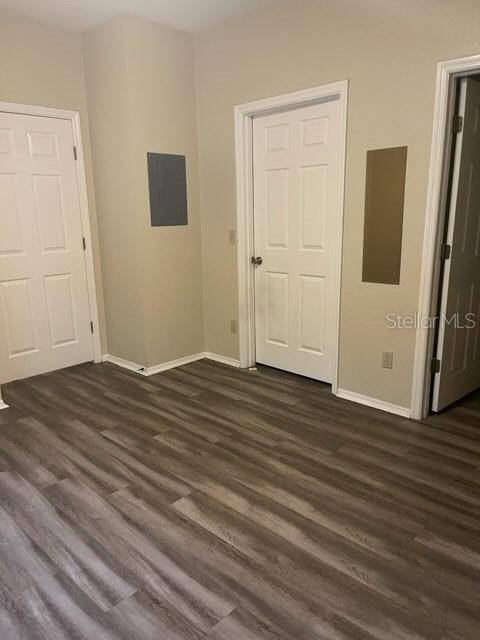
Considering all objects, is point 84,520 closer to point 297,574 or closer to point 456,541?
point 297,574

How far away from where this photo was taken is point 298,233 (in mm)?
3539

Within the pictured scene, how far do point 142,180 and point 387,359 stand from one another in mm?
2233

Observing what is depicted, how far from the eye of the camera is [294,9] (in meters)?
3.10

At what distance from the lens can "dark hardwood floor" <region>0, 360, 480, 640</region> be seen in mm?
1619

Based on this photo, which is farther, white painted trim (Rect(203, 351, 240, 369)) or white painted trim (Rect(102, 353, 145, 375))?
white painted trim (Rect(203, 351, 240, 369))

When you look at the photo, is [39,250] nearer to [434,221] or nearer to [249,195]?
[249,195]

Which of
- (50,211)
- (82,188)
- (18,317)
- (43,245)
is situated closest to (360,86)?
(82,188)

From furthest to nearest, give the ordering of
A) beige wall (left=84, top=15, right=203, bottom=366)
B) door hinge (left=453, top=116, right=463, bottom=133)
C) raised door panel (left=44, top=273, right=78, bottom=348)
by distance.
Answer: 1. raised door panel (left=44, top=273, right=78, bottom=348)
2. beige wall (left=84, top=15, right=203, bottom=366)
3. door hinge (left=453, top=116, right=463, bottom=133)

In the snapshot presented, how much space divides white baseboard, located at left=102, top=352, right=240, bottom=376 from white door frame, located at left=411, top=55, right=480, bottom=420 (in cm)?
161

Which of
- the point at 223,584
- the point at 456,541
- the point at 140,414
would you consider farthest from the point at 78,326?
the point at 456,541

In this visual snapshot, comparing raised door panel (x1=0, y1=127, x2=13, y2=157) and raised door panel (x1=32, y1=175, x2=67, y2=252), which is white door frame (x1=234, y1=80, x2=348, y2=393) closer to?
raised door panel (x1=32, y1=175, x2=67, y2=252)

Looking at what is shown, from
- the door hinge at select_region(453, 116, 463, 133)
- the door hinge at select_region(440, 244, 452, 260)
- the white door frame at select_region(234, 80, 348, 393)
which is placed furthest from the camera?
the white door frame at select_region(234, 80, 348, 393)

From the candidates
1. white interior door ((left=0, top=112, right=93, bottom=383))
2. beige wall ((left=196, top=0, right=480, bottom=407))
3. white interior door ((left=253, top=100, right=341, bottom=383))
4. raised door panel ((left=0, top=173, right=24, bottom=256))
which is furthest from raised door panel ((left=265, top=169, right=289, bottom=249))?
raised door panel ((left=0, top=173, right=24, bottom=256))

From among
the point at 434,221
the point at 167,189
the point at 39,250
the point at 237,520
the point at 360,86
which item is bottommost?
the point at 237,520
